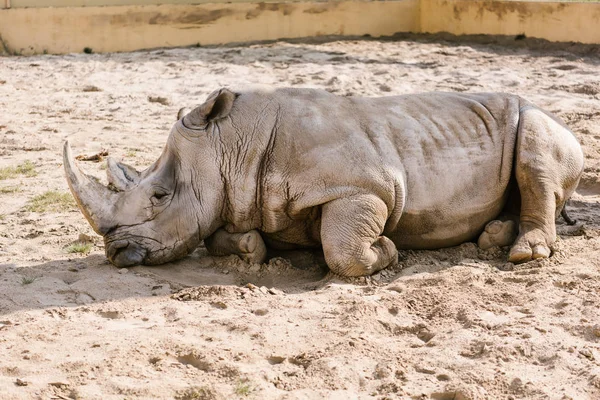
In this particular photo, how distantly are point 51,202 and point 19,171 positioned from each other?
40.0 inches

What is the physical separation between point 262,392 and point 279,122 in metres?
2.19

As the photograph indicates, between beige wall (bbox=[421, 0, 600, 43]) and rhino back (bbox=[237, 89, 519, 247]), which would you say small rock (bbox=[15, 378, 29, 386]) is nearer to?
rhino back (bbox=[237, 89, 519, 247])

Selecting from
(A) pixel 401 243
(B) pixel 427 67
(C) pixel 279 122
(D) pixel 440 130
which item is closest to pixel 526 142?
(D) pixel 440 130

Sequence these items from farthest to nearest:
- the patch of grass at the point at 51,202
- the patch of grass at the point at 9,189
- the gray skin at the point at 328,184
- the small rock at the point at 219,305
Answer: the patch of grass at the point at 9,189, the patch of grass at the point at 51,202, the gray skin at the point at 328,184, the small rock at the point at 219,305

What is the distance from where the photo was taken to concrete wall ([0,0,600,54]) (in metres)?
13.7

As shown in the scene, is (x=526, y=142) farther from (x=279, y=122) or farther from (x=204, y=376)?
(x=204, y=376)

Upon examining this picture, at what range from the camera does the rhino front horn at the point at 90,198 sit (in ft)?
20.4

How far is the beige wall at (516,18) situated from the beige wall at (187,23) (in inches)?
22.3

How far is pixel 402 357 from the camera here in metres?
4.96

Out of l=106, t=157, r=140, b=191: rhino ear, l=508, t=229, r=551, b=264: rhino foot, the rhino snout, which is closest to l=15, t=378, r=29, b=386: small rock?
the rhino snout

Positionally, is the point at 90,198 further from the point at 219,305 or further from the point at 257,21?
the point at 257,21

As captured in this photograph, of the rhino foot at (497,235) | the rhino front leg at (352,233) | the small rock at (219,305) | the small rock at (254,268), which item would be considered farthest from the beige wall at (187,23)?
the small rock at (219,305)

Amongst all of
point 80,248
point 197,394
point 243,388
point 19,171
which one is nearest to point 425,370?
point 243,388

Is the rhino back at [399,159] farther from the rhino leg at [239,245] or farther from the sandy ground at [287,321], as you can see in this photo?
the sandy ground at [287,321]
